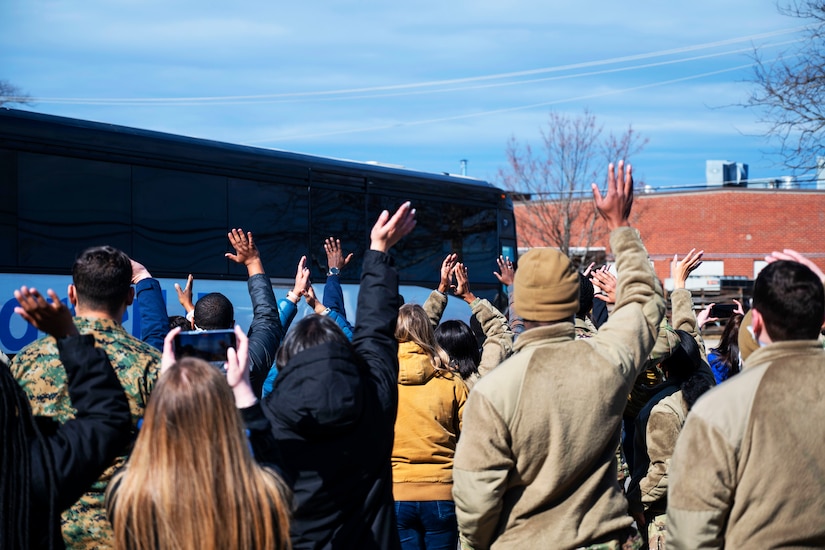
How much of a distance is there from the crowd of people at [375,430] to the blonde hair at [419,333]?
1.35 metres

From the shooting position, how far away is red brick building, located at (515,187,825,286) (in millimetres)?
48469

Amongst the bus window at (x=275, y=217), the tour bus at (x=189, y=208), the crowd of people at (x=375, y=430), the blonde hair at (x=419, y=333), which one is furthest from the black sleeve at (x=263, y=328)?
the bus window at (x=275, y=217)

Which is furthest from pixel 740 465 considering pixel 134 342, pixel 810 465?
pixel 134 342

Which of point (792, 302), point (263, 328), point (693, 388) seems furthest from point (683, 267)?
point (263, 328)

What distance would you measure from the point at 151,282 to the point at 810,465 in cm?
331

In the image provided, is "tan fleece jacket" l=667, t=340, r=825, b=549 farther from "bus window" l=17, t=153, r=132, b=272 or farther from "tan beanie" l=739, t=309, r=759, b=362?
"bus window" l=17, t=153, r=132, b=272

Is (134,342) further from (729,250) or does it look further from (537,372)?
(729,250)

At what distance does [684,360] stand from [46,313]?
3633 mm

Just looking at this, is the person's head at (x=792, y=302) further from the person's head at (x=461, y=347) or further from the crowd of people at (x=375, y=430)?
the person's head at (x=461, y=347)

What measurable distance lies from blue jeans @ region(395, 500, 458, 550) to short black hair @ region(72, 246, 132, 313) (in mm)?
2151

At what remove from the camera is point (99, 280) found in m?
3.51

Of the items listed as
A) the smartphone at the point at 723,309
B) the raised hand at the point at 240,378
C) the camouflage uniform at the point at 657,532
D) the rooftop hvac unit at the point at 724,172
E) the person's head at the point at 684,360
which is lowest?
the camouflage uniform at the point at 657,532

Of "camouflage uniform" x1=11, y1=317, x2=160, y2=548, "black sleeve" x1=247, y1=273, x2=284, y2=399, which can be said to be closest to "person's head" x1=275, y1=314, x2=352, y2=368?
"camouflage uniform" x1=11, y1=317, x2=160, y2=548

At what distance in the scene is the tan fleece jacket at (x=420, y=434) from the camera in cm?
498
